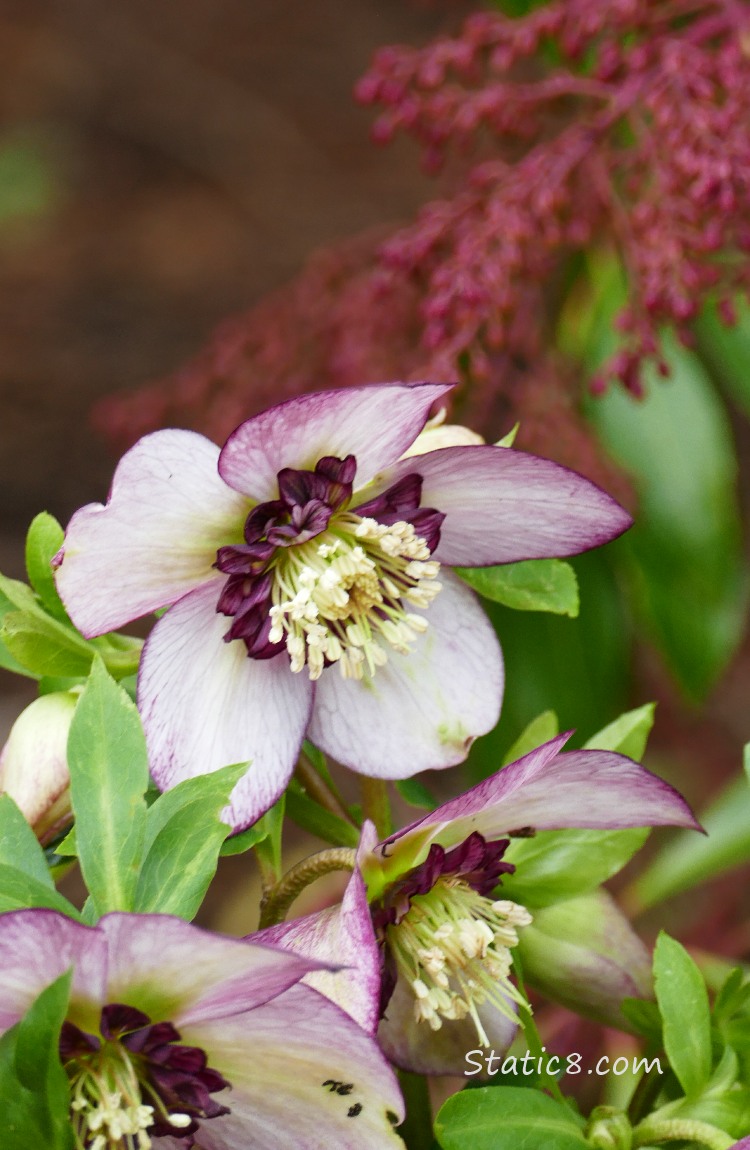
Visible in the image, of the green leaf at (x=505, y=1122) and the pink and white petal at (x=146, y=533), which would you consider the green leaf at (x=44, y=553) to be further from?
the green leaf at (x=505, y=1122)

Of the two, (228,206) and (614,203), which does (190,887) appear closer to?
(614,203)

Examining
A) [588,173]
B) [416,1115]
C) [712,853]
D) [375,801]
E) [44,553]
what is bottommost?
[712,853]

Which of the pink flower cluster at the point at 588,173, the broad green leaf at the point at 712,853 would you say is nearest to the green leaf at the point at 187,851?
the pink flower cluster at the point at 588,173

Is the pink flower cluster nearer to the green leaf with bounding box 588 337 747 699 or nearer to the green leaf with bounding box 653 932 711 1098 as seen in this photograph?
the green leaf with bounding box 588 337 747 699

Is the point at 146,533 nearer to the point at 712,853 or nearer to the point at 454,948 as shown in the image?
the point at 454,948

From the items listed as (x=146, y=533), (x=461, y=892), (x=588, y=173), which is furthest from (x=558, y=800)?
(x=588, y=173)

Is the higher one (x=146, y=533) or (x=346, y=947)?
(x=146, y=533)
